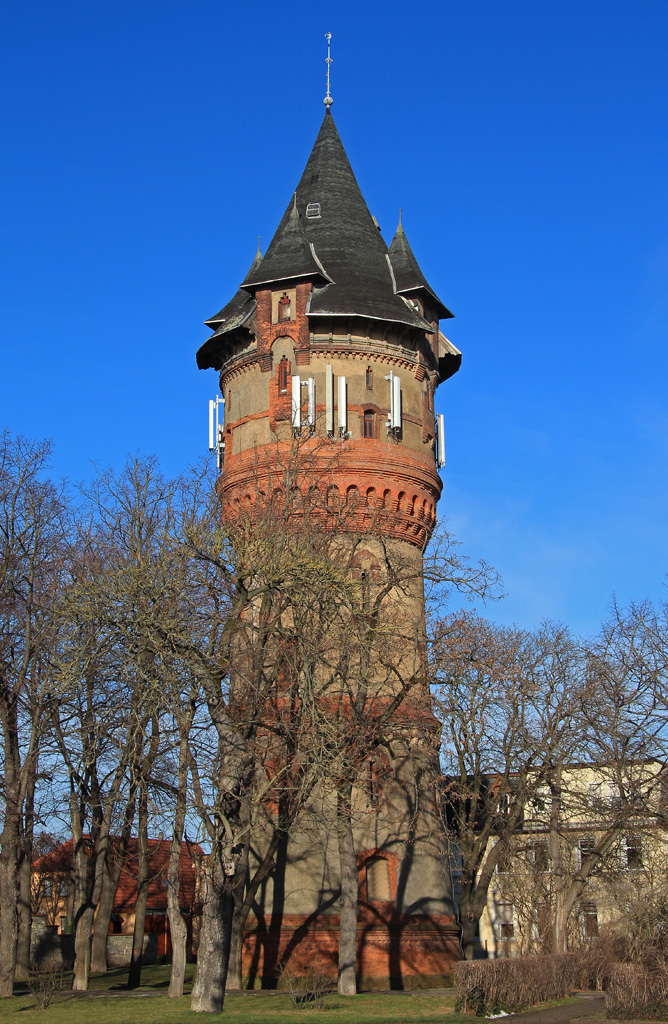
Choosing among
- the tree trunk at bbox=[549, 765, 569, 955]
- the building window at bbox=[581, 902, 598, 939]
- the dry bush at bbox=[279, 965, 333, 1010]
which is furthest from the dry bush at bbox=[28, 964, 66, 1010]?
the building window at bbox=[581, 902, 598, 939]

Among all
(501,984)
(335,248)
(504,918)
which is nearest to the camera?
(501,984)

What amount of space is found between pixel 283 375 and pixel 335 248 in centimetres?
547

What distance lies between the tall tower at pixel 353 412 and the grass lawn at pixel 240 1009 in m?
2.54

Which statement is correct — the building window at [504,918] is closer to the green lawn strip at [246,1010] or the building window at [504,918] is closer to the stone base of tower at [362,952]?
the stone base of tower at [362,952]

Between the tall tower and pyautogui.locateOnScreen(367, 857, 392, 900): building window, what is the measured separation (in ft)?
0.10

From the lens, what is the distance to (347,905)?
82.5 feet

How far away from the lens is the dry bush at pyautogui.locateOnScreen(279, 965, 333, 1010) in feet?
73.1

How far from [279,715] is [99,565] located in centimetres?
493

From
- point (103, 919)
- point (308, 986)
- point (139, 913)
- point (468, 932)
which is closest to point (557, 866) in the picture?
point (468, 932)

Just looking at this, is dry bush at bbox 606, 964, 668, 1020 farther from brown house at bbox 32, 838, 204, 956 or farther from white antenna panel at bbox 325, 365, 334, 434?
brown house at bbox 32, 838, 204, 956

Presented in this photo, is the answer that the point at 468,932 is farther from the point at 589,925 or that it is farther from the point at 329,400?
the point at 329,400

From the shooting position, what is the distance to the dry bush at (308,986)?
877 inches

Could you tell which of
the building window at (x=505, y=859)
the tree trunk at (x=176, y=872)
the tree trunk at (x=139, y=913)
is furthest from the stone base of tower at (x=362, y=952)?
the tree trunk at (x=176, y=872)

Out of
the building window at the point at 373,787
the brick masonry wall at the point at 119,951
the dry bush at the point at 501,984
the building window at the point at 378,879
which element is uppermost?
the building window at the point at 373,787
